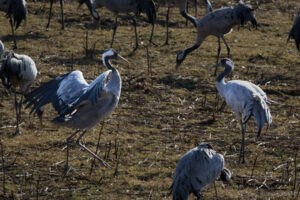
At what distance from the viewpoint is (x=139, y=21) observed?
13.2 meters

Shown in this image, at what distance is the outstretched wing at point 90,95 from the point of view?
19.7 ft

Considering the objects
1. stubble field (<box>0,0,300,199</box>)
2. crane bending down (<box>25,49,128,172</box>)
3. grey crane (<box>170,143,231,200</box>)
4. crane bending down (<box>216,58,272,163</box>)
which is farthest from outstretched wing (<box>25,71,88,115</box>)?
crane bending down (<box>216,58,272,163</box>)

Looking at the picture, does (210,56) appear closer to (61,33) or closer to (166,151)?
(61,33)

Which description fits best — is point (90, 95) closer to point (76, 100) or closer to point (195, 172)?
point (76, 100)

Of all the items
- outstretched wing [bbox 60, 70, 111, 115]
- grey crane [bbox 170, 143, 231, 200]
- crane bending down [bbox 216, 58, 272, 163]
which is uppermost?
outstretched wing [bbox 60, 70, 111, 115]

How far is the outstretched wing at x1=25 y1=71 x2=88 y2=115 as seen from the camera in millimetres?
6343

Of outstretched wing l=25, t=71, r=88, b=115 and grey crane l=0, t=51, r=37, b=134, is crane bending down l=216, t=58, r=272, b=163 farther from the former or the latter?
grey crane l=0, t=51, r=37, b=134

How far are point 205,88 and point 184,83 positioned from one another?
1.22 feet

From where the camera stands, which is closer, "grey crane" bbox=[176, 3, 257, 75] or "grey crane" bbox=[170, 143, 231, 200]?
"grey crane" bbox=[170, 143, 231, 200]

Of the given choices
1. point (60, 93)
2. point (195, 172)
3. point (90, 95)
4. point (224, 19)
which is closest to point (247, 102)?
point (195, 172)

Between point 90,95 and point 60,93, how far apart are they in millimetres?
594

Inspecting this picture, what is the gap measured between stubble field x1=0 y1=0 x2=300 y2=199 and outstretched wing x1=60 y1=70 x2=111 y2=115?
2.31 ft

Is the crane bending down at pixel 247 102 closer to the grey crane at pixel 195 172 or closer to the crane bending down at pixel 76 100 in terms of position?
the grey crane at pixel 195 172

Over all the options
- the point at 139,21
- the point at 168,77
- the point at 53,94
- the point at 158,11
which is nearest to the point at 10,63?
the point at 53,94
